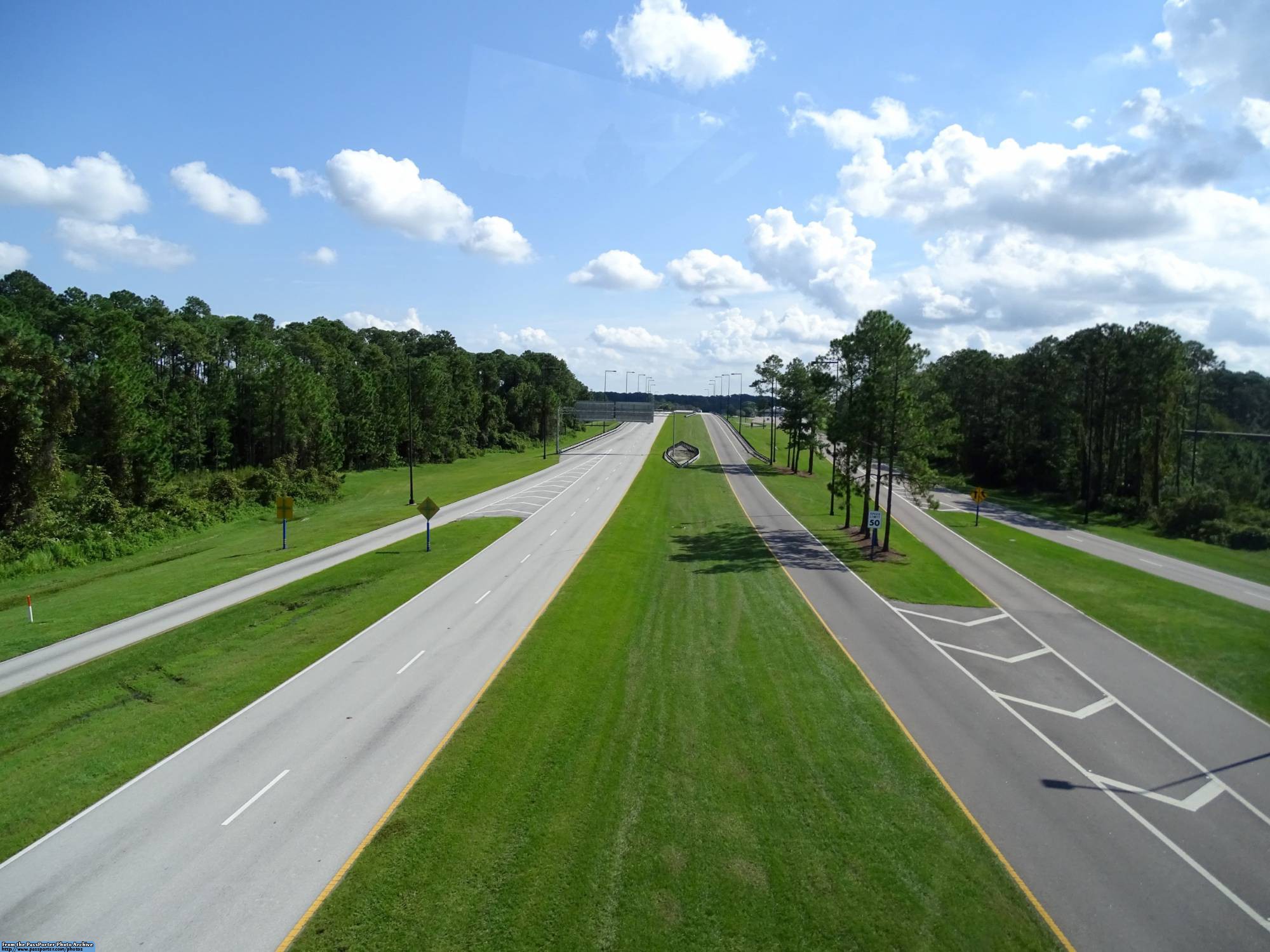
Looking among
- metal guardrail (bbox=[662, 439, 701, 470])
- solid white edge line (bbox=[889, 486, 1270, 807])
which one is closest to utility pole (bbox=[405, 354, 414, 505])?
metal guardrail (bbox=[662, 439, 701, 470])

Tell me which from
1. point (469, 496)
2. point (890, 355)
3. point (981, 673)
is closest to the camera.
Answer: point (981, 673)

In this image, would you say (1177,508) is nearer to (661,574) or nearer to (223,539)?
(661,574)

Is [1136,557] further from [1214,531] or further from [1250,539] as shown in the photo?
[1214,531]

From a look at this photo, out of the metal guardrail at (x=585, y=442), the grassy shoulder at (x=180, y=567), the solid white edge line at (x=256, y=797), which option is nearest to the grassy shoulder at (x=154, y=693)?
the solid white edge line at (x=256, y=797)

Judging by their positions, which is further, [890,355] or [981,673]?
[890,355]

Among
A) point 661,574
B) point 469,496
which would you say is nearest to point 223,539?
point 469,496

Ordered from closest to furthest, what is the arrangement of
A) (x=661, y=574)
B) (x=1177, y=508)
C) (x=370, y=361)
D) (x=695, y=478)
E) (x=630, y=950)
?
(x=630, y=950) < (x=661, y=574) < (x=1177, y=508) < (x=695, y=478) < (x=370, y=361)

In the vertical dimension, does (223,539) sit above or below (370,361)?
below

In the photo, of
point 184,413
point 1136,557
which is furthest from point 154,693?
point 184,413

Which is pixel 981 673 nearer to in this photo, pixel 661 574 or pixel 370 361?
pixel 661 574
